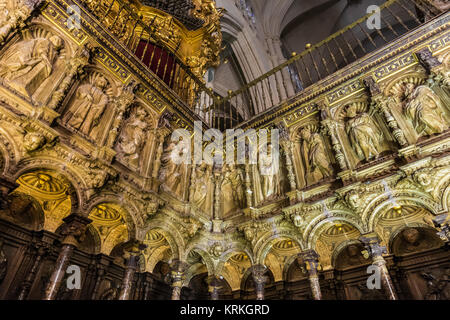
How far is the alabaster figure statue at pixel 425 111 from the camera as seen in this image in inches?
260

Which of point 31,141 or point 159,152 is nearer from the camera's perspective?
point 31,141

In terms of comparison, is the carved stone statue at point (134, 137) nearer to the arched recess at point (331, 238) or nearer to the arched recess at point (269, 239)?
the arched recess at point (269, 239)

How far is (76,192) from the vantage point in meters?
5.89

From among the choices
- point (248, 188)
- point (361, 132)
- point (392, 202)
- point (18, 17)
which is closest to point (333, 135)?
point (361, 132)

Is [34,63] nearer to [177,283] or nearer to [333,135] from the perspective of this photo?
[177,283]

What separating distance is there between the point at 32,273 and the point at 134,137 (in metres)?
4.00

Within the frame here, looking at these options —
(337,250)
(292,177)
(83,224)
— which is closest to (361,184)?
(292,177)

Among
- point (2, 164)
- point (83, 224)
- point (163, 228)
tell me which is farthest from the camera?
point (163, 228)

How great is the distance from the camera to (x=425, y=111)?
684 centimetres

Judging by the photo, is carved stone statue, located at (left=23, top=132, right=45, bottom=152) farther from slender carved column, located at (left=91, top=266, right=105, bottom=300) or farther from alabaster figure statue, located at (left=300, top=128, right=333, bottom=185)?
alabaster figure statue, located at (left=300, top=128, right=333, bottom=185)

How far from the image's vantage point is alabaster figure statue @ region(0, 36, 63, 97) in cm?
564
